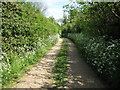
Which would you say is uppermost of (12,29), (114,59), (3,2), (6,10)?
(3,2)

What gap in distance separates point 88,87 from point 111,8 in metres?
3.49

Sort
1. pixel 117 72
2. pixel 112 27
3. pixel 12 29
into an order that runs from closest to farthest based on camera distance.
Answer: pixel 117 72
pixel 12 29
pixel 112 27

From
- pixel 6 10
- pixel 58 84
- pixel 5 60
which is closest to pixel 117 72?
pixel 58 84

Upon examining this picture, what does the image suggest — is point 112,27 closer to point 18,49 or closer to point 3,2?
point 18,49

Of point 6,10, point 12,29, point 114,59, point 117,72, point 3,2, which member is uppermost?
point 3,2

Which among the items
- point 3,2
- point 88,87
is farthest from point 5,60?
point 88,87

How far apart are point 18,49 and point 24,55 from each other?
0.56 meters

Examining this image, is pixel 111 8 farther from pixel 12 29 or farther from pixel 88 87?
pixel 12 29

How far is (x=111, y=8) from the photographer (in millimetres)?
4547

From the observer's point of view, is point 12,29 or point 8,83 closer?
point 8,83

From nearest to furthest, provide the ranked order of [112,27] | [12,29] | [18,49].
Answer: [12,29] < [18,49] < [112,27]

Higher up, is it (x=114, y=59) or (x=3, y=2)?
(x=3, y=2)

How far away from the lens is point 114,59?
→ 10.6 feet

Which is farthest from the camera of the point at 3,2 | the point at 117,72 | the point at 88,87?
the point at 3,2
